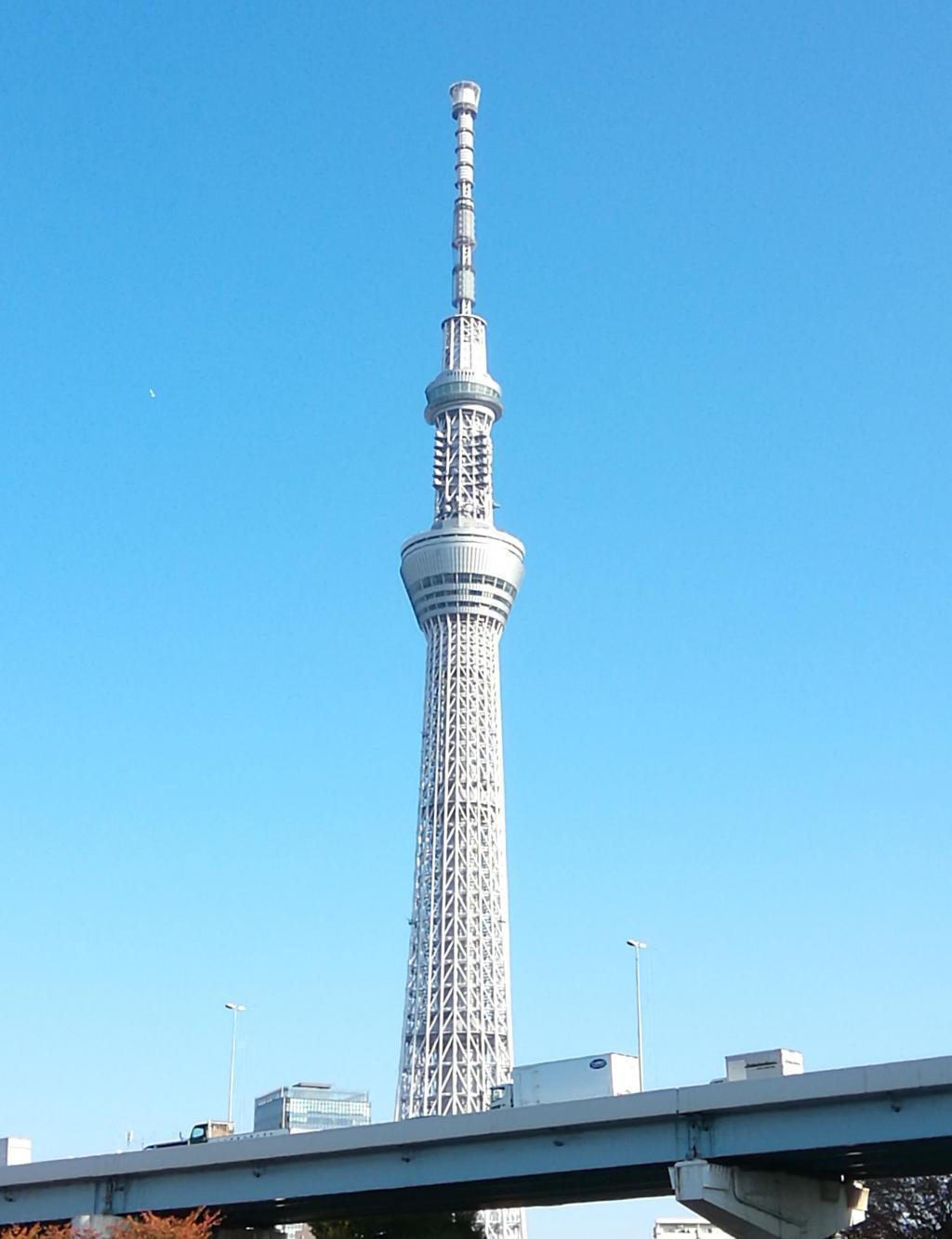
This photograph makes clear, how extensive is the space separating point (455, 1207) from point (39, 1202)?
20496 mm

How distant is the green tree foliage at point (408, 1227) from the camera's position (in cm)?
9944

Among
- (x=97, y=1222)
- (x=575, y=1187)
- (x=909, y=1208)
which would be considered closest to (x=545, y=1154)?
(x=575, y=1187)

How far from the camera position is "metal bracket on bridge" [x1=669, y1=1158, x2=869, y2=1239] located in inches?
2489

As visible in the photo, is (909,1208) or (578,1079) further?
(909,1208)

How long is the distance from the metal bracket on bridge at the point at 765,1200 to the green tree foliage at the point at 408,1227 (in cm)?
3009

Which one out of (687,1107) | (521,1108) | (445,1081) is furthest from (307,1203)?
(445,1081)

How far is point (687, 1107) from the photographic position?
6281 centimetres

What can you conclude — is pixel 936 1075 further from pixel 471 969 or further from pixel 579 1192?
pixel 471 969

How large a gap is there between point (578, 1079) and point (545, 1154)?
11.4ft

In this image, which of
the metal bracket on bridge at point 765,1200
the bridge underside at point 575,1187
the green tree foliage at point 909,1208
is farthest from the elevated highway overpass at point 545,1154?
the green tree foliage at point 909,1208

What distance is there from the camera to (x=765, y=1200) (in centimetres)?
6719

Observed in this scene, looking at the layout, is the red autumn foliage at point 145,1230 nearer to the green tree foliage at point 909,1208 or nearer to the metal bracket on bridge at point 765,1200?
the metal bracket on bridge at point 765,1200

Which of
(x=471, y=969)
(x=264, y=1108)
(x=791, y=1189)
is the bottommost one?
(x=791, y=1189)

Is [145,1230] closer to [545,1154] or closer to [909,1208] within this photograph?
[545,1154]
